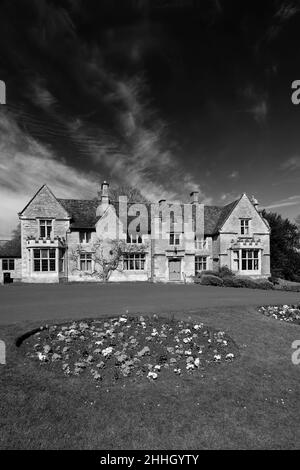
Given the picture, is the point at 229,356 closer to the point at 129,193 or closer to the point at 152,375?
the point at 152,375

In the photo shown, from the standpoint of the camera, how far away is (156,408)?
5.04 meters

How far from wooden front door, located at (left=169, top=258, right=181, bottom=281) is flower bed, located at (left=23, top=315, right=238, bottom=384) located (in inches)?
961

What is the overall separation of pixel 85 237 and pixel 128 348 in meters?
25.9

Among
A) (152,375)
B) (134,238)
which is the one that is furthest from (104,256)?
(152,375)

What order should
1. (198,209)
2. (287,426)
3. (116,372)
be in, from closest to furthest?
(287,426)
(116,372)
(198,209)

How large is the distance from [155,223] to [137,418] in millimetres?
29447

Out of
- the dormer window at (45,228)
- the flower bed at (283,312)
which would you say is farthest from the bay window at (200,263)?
the flower bed at (283,312)

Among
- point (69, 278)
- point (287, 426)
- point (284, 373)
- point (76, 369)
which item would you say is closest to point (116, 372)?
point (76, 369)

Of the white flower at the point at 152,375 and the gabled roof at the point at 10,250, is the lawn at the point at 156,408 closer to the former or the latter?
the white flower at the point at 152,375

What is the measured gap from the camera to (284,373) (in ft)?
21.3

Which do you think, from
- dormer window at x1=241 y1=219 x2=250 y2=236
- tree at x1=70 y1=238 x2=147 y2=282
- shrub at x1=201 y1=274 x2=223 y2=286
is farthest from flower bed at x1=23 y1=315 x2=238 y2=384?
dormer window at x1=241 y1=219 x2=250 y2=236

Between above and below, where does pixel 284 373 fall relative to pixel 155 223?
below

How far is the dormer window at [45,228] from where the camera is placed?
104ft

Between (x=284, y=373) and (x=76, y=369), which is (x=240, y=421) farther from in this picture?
(x=76, y=369)
